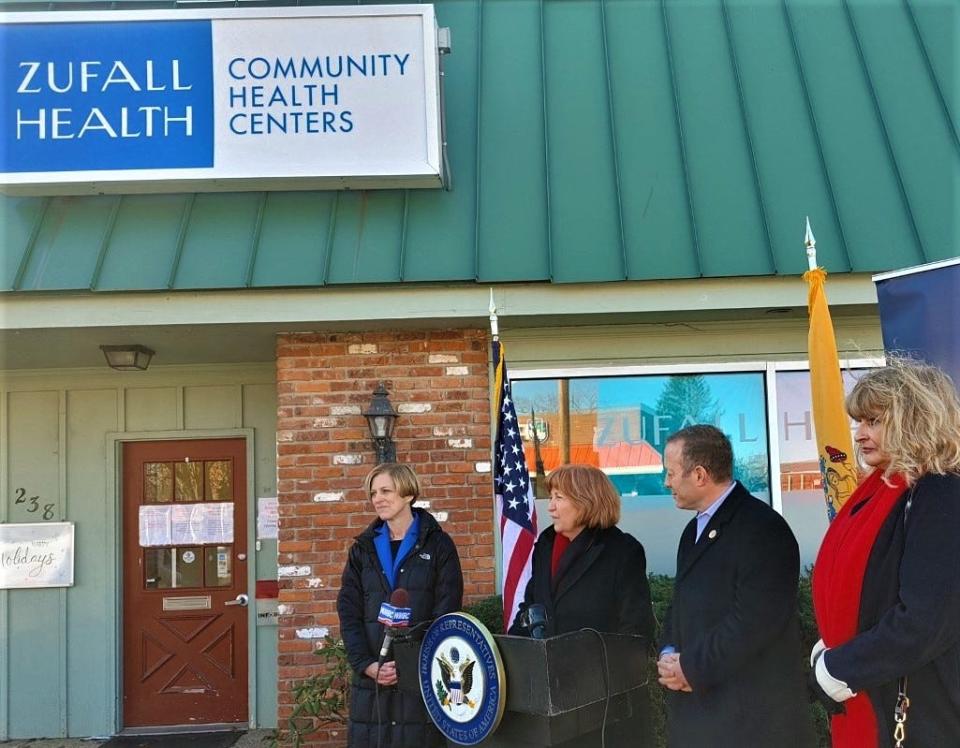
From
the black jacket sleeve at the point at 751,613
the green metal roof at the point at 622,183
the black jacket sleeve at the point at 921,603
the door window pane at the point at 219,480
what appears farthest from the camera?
the door window pane at the point at 219,480

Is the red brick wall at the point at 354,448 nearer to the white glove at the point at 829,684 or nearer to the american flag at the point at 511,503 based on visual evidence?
the american flag at the point at 511,503

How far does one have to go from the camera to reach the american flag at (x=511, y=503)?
4.20 m

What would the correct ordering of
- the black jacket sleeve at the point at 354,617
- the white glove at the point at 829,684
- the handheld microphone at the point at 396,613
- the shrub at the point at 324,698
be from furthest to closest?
the shrub at the point at 324,698 → the black jacket sleeve at the point at 354,617 → the handheld microphone at the point at 396,613 → the white glove at the point at 829,684

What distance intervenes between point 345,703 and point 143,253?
2.91 meters

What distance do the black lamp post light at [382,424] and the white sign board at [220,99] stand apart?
135 centimetres

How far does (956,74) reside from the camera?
19.5 ft

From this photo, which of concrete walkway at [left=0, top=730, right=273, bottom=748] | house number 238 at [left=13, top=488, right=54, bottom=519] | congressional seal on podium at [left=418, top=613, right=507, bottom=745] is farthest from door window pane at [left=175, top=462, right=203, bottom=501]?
congressional seal on podium at [left=418, top=613, right=507, bottom=745]

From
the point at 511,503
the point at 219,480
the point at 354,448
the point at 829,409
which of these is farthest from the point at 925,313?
the point at 219,480

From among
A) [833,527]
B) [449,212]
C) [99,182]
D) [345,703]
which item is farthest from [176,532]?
[833,527]

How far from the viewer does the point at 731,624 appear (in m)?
2.74

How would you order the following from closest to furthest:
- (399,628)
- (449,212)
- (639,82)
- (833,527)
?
(833,527), (399,628), (449,212), (639,82)

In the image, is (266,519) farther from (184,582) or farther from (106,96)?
(106,96)

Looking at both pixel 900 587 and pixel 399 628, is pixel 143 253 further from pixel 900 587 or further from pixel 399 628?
pixel 900 587

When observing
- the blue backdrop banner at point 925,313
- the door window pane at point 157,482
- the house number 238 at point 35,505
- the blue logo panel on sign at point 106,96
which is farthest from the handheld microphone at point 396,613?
the house number 238 at point 35,505
